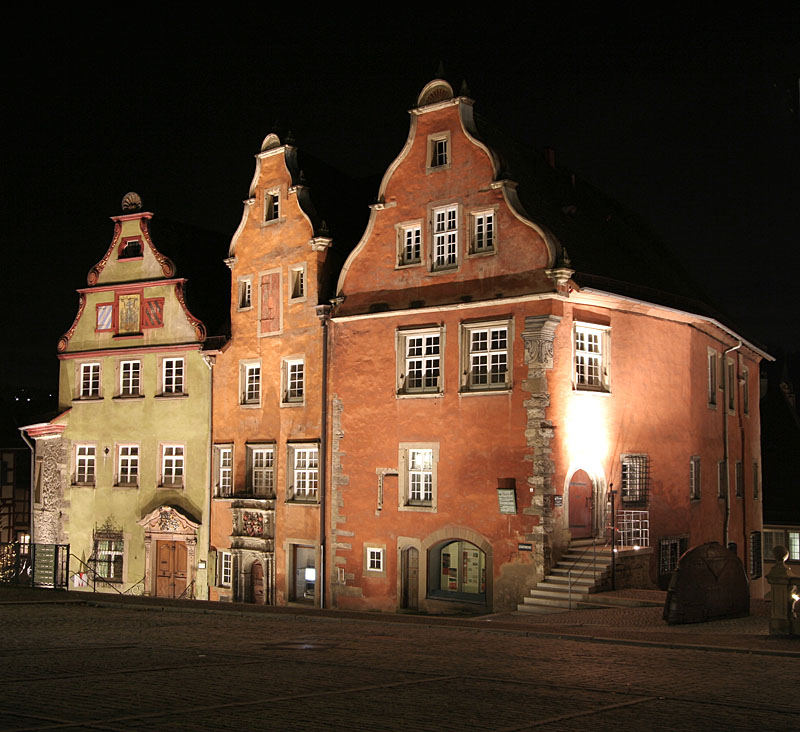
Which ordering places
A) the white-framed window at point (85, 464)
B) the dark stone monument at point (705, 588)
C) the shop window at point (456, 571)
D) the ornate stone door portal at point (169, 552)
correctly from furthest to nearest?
1. the white-framed window at point (85, 464)
2. the ornate stone door portal at point (169, 552)
3. the shop window at point (456, 571)
4. the dark stone monument at point (705, 588)

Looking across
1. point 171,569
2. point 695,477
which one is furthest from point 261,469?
point 695,477

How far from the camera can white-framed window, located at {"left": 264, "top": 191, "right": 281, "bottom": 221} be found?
33875 mm

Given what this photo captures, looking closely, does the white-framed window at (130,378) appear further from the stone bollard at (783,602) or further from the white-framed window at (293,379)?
the stone bollard at (783,602)

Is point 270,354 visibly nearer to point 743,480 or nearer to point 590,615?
point 590,615

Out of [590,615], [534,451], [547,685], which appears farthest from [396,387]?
[547,685]

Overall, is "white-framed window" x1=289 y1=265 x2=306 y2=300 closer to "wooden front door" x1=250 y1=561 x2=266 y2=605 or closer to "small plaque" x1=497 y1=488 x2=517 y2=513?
"wooden front door" x1=250 y1=561 x2=266 y2=605

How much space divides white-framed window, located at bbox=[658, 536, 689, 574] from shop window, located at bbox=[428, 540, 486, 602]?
16.8ft

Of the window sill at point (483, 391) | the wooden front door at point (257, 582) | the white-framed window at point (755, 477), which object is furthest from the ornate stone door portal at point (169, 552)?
the white-framed window at point (755, 477)

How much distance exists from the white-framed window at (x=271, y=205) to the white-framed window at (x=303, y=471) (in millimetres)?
7585

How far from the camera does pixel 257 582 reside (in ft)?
109

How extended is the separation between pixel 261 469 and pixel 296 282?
20.1ft

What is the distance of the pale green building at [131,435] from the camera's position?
35188 millimetres

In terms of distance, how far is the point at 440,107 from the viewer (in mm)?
28844

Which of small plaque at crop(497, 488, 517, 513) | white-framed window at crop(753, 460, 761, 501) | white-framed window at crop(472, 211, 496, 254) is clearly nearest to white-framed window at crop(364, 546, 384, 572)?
small plaque at crop(497, 488, 517, 513)
